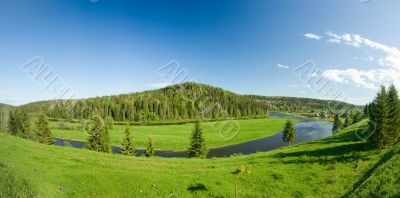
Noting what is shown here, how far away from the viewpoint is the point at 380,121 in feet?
104

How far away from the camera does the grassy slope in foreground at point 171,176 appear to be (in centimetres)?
2036

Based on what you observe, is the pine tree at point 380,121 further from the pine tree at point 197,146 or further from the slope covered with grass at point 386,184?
the pine tree at point 197,146

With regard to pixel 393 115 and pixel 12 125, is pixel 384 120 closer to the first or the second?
pixel 393 115

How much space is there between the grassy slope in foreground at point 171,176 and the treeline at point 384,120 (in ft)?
9.27

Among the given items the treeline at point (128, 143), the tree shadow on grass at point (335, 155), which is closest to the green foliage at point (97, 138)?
the treeline at point (128, 143)

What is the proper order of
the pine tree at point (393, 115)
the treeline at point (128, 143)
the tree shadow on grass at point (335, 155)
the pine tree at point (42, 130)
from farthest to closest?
the pine tree at point (42, 130) → the treeline at point (128, 143) → the pine tree at point (393, 115) → the tree shadow on grass at point (335, 155)

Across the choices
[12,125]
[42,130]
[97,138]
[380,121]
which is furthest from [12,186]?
[12,125]

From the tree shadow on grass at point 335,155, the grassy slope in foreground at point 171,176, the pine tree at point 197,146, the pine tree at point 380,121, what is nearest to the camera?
the grassy slope in foreground at point 171,176

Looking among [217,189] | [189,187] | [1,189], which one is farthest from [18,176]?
[217,189]

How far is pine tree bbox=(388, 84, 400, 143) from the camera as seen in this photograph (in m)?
31.5

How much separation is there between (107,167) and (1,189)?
31.5 ft

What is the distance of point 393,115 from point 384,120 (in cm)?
213

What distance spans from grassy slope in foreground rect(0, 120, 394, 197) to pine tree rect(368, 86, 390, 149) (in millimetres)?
2516

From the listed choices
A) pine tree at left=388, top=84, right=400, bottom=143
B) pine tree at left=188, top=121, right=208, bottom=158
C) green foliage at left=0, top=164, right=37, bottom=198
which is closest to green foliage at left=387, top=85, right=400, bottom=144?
pine tree at left=388, top=84, right=400, bottom=143
